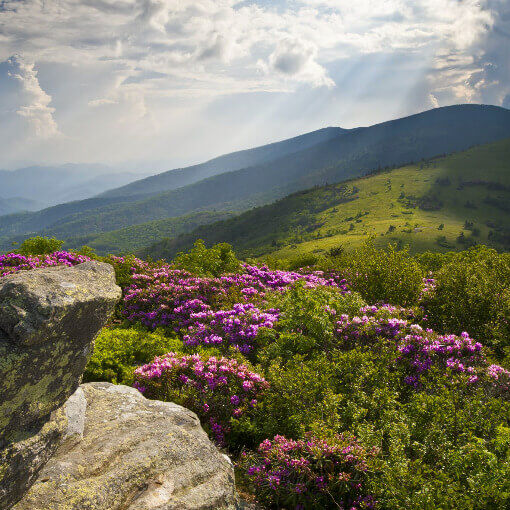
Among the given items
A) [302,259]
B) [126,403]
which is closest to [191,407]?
[126,403]

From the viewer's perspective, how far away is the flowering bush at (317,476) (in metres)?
5.77

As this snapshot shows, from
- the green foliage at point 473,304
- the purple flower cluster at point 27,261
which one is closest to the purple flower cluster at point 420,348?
the green foliage at point 473,304

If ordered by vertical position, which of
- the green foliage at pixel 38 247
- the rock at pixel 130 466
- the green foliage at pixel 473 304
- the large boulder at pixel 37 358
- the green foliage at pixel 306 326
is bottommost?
the green foliage at pixel 473 304

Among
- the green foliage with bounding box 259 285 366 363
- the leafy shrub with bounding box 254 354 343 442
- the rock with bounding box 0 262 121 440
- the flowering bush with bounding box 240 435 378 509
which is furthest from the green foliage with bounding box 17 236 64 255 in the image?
the flowering bush with bounding box 240 435 378 509

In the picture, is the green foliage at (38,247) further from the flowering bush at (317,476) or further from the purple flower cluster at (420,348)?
the flowering bush at (317,476)

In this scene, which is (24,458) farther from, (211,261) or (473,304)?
(211,261)

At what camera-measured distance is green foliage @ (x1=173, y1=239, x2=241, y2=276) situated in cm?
2122

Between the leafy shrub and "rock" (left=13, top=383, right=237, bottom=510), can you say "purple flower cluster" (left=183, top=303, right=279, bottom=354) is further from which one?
"rock" (left=13, top=383, right=237, bottom=510)

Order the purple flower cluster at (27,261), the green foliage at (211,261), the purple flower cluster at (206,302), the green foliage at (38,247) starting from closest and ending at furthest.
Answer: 1. the purple flower cluster at (206,302)
2. the purple flower cluster at (27,261)
3. the green foliage at (38,247)
4. the green foliage at (211,261)

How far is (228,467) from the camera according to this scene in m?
5.67

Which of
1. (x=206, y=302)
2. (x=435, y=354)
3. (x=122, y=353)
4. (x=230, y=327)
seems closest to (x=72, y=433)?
(x=122, y=353)

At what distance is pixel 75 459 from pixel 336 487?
14.6 feet

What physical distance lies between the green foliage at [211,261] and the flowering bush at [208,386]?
11.4m

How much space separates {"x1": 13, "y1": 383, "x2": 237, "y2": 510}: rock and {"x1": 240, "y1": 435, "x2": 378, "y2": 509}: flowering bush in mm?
1054
